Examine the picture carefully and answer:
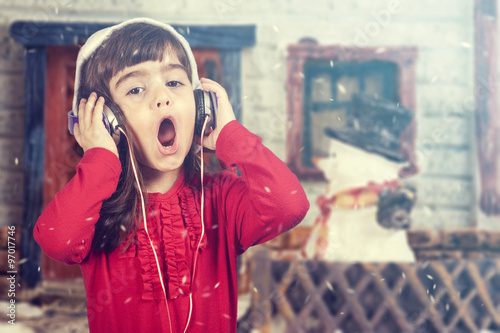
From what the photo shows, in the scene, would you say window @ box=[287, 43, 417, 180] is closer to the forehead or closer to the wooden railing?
the wooden railing

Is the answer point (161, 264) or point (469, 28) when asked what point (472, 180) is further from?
point (161, 264)

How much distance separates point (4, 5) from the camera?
6.68ft

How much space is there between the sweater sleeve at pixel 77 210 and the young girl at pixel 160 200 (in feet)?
0.04

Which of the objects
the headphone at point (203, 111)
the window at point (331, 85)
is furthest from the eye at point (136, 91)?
the window at point (331, 85)

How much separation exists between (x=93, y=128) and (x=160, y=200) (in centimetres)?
19

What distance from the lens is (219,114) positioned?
0.86 meters

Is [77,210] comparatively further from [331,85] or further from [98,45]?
[331,85]

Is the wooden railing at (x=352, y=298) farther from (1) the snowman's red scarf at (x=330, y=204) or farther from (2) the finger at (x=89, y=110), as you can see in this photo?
(2) the finger at (x=89, y=110)

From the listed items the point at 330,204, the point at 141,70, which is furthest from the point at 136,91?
the point at 330,204

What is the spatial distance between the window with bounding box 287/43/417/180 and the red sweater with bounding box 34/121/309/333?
152 centimetres

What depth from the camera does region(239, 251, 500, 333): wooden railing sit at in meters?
1.75

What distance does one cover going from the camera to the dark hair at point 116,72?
0.84 meters

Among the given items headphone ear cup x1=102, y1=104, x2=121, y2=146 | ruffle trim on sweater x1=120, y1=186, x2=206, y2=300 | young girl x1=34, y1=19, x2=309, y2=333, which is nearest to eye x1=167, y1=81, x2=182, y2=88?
young girl x1=34, y1=19, x2=309, y2=333

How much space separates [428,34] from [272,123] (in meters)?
1.06
